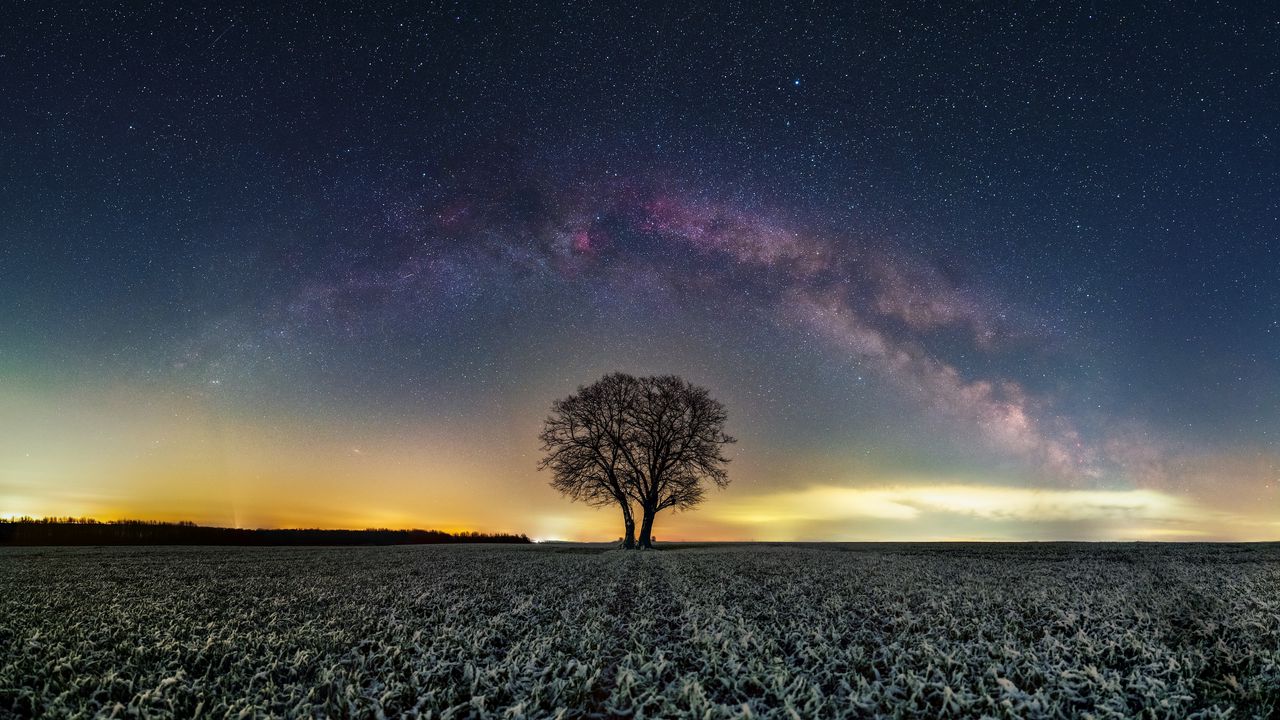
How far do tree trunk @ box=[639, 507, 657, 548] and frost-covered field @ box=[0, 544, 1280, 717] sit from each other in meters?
32.8

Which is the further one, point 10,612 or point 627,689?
point 10,612

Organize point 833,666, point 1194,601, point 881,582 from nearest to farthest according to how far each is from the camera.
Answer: point 833,666
point 1194,601
point 881,582

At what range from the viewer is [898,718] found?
517cm

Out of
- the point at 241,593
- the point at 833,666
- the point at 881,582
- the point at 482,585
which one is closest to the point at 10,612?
the point at 241,593

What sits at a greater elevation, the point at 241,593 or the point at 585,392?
the point at 585,392

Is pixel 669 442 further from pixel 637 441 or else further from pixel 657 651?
pixel 657 651

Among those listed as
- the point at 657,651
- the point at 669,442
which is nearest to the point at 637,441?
the point at 669,442

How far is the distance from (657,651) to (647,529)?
4031 cm

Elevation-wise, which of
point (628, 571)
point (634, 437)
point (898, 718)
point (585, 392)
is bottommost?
point (628, 571)

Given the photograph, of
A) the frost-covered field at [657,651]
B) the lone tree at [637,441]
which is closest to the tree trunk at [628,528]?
the lone tree at [637,441]

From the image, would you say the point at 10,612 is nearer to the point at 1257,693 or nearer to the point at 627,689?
A: the point at 627,689

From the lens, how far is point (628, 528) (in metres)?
47.4

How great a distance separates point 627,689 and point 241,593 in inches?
470

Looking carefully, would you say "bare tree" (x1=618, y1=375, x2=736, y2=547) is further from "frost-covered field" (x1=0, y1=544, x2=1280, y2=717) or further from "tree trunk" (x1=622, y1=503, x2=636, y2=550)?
"frost-covered field" (x1=0, y1=544, x2=1280, y2=717)
